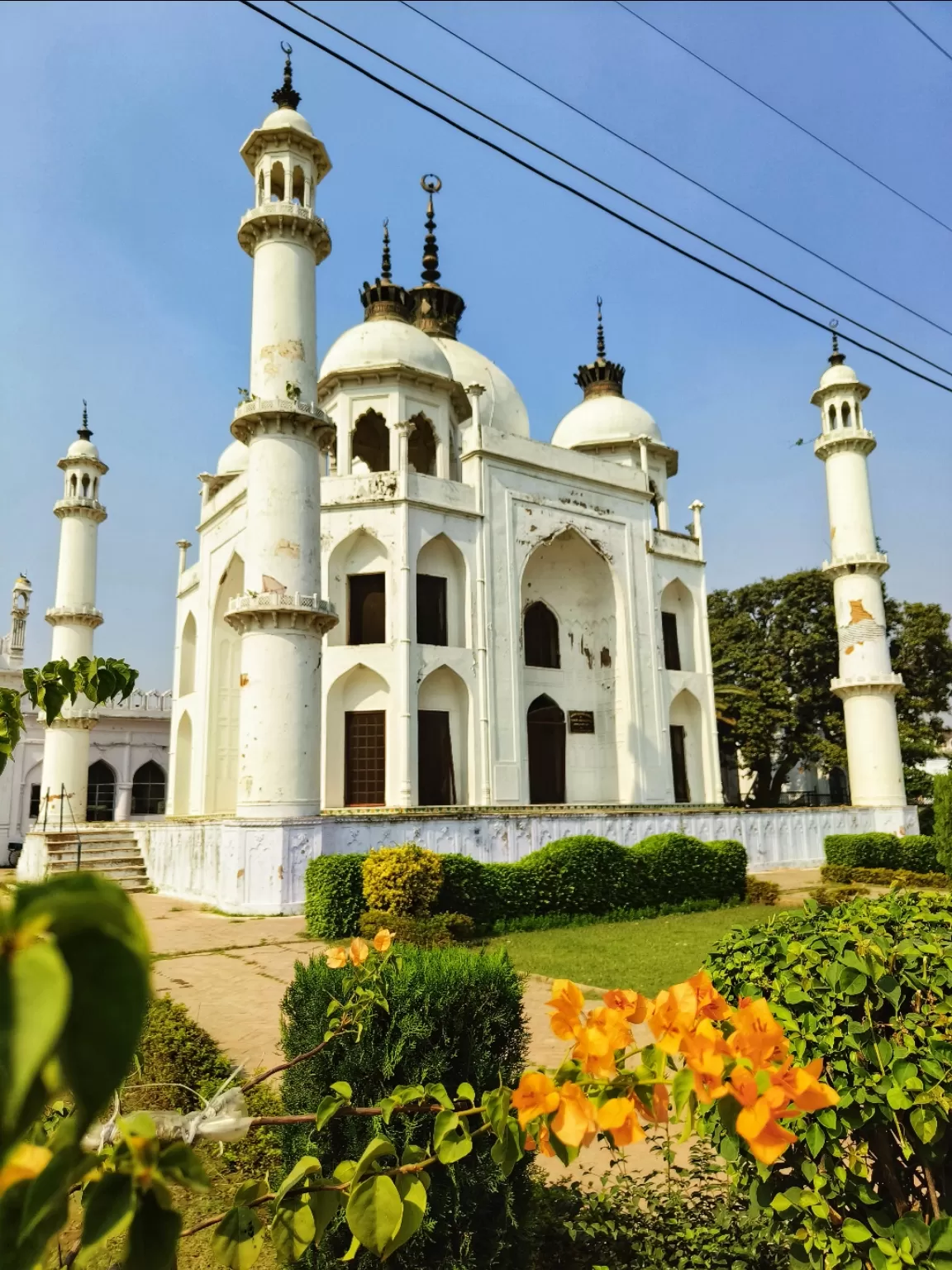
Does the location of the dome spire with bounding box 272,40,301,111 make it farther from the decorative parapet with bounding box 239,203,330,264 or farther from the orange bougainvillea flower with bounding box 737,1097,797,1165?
the orange bougainvillea flower with bounding box 737,1097,797,1165

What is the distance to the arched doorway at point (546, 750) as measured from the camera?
2231cm

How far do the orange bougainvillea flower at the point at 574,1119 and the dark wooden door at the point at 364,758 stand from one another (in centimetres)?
1789

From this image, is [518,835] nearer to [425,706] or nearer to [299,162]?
[425,706]

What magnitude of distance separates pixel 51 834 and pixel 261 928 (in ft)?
28.6

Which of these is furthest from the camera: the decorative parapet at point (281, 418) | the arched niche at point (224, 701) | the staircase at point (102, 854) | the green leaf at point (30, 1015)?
the arched niche at point (224, 701)

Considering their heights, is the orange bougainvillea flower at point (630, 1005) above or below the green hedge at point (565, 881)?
above

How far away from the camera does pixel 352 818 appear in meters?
12.9

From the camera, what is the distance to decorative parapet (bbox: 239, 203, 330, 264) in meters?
14.6

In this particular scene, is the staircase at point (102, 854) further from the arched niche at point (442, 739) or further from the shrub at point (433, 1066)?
the shrub at point (433, 1066)

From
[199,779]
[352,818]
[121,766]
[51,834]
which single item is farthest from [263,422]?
[121,766]

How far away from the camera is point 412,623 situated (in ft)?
63.5

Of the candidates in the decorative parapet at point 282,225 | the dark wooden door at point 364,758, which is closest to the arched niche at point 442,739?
the dark wooden door at point 364,758

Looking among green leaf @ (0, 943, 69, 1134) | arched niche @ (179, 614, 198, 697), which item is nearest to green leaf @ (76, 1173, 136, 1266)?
green leaf @ (0, 943, 69, 1134)

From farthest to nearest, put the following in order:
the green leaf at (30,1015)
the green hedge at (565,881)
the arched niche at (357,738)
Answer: the arched niche at (357,738), the green hedge at (565,881), the green leaf at (30,1015)
